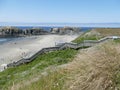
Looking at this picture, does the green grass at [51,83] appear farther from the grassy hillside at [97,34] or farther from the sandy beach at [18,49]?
the sandy beach at [18,49]

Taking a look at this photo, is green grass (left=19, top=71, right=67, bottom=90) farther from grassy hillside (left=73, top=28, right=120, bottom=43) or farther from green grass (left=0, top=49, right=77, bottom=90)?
grassy hillside (left=73, top=28, right=120, bottom=43)

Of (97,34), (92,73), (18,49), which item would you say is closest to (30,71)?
(92,73)

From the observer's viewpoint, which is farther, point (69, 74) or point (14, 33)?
point (14, 33)

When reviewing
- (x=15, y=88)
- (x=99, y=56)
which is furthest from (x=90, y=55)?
(x=15, y=88)

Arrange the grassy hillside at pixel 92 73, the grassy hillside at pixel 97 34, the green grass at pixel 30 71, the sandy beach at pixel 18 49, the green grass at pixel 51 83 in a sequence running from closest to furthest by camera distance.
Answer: the grassy hillside at pixel 92 73 < the green grass at pixel 51 83 < the green grass at pixel 30 71 < the grassy hillside at pixel 97 34 < the sandy beach at pixel 18 49

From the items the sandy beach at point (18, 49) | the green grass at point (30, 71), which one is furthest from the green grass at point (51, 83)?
the sandy beach at point (18, 49)

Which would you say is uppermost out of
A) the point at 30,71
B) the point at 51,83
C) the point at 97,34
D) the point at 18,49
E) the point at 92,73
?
the point at 92,73

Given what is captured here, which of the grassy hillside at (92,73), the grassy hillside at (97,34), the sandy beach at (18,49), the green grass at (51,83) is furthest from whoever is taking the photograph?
the sandy beach at (18,49)

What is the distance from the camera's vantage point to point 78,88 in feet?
19.6

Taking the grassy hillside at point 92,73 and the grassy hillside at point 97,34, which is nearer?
the grassy hillside at point 92,73

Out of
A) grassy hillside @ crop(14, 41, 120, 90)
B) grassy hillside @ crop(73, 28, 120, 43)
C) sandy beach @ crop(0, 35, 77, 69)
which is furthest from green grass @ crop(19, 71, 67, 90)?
sandy beach @ crop(0, 35, 77, 69)

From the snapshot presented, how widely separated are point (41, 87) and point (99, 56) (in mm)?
1230

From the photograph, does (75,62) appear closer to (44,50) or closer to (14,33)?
(44,50)

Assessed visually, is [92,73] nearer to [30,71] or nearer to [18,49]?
[30,71]
